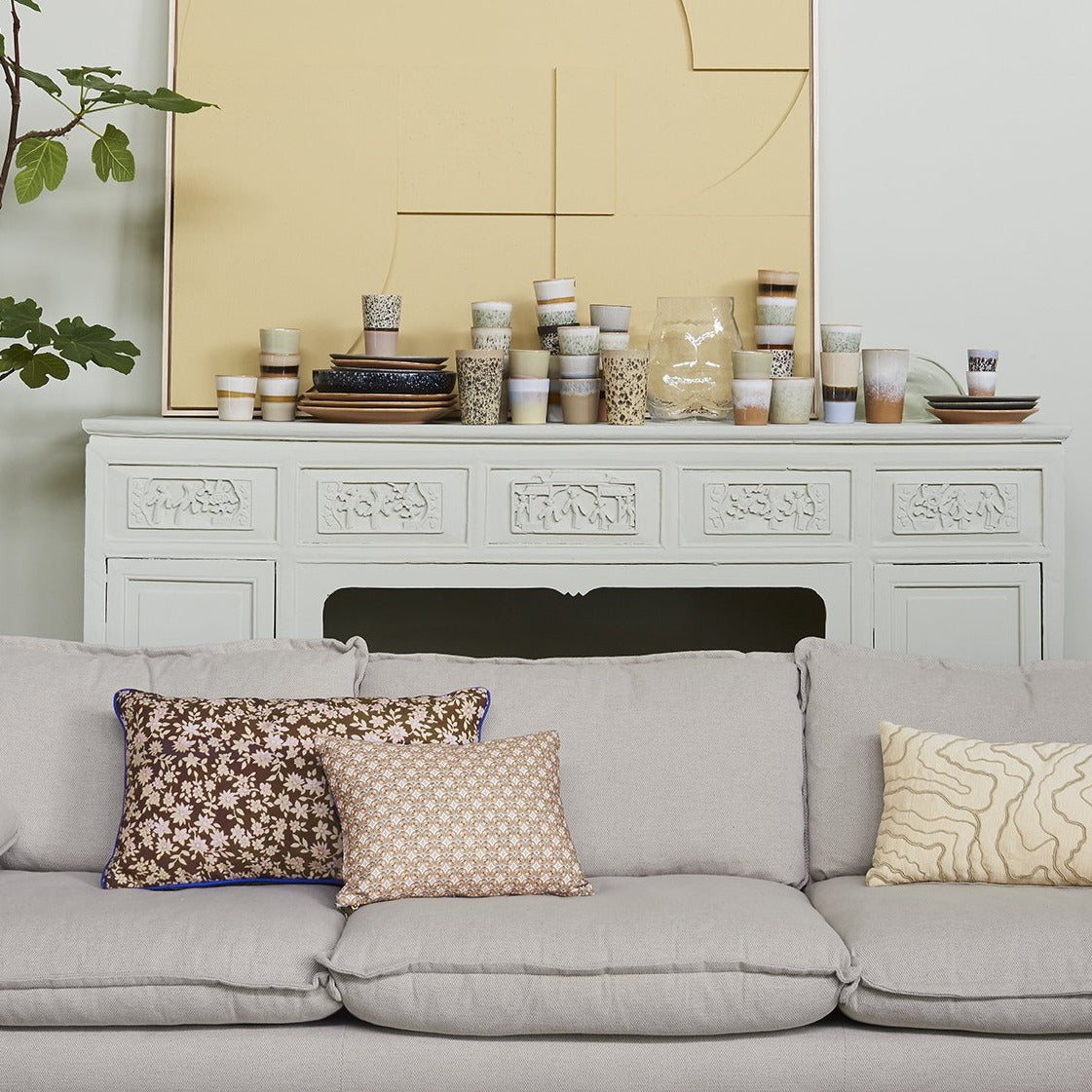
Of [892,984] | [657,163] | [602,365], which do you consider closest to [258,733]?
[892,984]

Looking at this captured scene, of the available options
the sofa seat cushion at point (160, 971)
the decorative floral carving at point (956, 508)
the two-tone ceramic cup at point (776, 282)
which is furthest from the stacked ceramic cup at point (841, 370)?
the sofa seat cushion at point (160, 971)

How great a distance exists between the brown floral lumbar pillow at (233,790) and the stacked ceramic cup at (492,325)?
110 cm

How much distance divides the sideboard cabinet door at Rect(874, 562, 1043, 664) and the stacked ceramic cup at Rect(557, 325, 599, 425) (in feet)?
2.34

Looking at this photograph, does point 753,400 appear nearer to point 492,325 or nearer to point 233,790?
point 492,325

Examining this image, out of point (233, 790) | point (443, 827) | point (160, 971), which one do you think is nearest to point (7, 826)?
point (233, 790)

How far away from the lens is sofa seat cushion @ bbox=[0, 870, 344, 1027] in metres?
1.82

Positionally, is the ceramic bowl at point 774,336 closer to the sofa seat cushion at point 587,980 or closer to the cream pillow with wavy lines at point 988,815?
the cream pillow with wavy lines at point 988,815

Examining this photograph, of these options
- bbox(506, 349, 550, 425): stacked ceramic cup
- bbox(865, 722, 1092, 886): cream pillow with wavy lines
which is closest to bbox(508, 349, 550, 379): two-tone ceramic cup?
bbox(506, 349, 550, 425): stacked ceramic cup

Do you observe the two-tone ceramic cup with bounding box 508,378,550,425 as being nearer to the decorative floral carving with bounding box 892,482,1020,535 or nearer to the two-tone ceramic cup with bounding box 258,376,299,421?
the two-tone ceramic cup with bounding box 258,376,299,421

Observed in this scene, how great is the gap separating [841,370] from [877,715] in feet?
3.28

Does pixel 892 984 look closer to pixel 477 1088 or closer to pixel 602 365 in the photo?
pixel 477 1088

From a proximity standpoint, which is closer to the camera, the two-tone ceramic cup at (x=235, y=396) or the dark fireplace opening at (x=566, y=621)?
the two-tone ceramic cup at (x=235, y=396)

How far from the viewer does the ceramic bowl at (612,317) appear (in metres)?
3.09

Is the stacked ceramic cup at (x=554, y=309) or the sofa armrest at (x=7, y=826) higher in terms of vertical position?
the stacked ceramic cup at (x=554, y=309)
